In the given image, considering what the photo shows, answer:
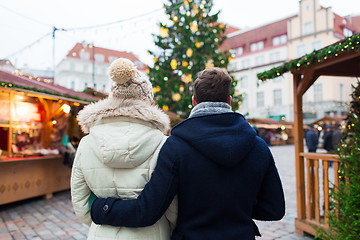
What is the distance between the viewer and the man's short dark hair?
1416 millimetres

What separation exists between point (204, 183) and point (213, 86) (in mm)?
484

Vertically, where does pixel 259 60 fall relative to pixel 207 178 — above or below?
above

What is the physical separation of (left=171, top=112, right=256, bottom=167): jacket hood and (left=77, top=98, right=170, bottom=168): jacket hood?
18 cm

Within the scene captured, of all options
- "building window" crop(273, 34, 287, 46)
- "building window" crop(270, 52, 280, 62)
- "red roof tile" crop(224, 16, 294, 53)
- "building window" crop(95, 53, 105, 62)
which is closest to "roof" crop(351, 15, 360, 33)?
"red roof tile" crop(224, 16, 294, 53)

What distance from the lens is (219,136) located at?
4.26 ft

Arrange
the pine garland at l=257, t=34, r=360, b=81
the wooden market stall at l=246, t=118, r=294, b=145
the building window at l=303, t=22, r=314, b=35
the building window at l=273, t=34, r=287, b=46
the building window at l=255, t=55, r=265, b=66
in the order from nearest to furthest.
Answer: the pine garland at l=257, t=34, r=360, b=81 → the wooden market stall at l=246, t=118, r=294, b=145 → the building window at l=303, t=22, r=314, b=35 → the building window at l=273, t=34, r=287, b=46 → the building window at l=255, t=55, r=265, b=66

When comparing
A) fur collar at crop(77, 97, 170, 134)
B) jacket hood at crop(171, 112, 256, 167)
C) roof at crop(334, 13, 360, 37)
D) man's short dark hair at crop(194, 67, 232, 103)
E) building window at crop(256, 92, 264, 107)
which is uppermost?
roof at crop(334, 13, 360, 37)

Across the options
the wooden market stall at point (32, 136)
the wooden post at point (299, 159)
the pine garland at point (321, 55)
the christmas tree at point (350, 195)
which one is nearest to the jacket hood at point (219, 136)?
the christmas tree at point (350, 195)

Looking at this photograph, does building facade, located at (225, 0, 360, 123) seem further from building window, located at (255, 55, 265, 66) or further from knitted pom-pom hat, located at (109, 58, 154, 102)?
knitted pom-pom hat, located at (109, 58, 154, 102)

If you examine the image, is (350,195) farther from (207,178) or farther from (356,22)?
(356,22)

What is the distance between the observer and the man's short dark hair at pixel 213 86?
55.7 inches

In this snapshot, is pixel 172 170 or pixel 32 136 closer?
pixel 172 170

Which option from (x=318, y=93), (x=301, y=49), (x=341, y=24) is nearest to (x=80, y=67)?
(x=301, y=49)

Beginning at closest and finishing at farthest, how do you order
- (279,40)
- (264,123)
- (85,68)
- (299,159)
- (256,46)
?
(299,159) < (264,123) < (279,40) < (256,46) < (85,68)
